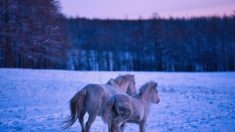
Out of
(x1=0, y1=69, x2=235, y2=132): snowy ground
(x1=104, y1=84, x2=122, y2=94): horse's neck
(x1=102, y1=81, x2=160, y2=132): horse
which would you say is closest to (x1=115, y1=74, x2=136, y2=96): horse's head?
(x1=104, y1=84, x2=122, y2=94): horse's neck

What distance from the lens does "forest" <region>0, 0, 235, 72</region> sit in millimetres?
29891

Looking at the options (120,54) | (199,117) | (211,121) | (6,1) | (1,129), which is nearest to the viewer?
(1,129)

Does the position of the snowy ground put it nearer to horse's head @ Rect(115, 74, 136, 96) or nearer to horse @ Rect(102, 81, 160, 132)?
horse's head @ Rect(115, 74, 136, 96)

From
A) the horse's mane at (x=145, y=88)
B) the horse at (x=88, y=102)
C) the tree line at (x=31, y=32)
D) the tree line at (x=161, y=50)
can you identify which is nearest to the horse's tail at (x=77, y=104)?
the horse at (x=88, y=102)

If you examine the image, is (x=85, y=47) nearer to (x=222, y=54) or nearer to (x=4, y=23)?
(x=222, y=54)

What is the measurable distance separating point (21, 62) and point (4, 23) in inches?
246

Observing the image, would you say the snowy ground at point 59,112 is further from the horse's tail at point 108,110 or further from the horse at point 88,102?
the horse's tail at point 108,110

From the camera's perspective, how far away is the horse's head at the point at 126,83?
8990 mm

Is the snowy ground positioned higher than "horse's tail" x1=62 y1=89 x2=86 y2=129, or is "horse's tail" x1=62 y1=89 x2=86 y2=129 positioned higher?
"horse's tail" x1=62 y1=89 x2=86 y2=129

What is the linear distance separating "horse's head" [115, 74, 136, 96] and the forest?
71.2 feet

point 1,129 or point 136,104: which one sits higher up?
point 136,104

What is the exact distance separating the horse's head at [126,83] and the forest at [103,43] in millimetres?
21693

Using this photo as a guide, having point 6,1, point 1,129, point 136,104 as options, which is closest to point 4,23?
point 6,1

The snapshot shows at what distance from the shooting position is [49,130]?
7594mm
